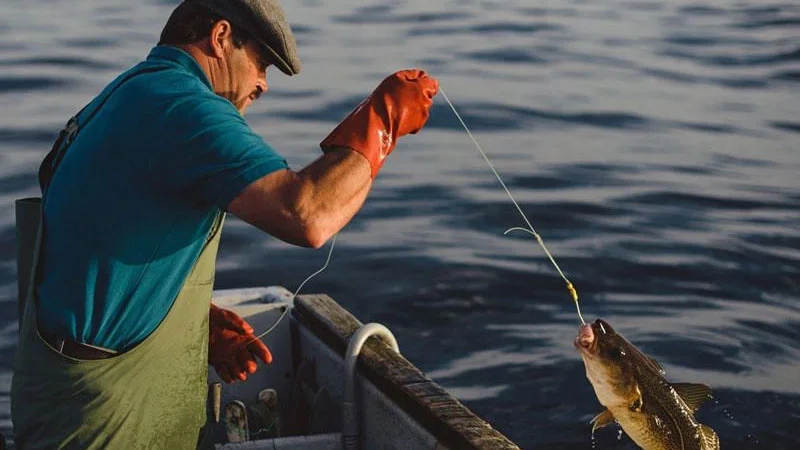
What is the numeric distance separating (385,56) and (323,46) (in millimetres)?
1595

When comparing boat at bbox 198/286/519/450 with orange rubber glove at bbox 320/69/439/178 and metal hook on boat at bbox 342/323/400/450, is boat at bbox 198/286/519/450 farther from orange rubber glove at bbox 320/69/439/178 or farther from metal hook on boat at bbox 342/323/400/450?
orange rubber glove at bbox 320/69/439/178

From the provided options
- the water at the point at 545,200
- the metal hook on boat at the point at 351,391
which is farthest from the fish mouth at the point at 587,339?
the water at the point at 545,200

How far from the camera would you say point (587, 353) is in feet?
13.3

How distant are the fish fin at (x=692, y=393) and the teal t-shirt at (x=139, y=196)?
1.58 meters

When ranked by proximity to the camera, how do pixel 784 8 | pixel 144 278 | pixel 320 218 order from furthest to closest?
pixel 784 8, pixel 144 278, pixel 320 218

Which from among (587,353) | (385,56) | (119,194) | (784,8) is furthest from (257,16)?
(784,8)

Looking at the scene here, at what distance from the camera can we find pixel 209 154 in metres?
3.48

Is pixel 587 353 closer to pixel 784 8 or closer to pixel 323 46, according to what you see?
pixel 323 46

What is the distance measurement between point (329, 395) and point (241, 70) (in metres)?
2.46

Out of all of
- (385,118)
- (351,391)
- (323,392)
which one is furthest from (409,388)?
Result: (385,118)

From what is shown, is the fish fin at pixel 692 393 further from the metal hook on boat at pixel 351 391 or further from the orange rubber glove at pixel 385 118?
the metal hook on boat at pixel 351 391

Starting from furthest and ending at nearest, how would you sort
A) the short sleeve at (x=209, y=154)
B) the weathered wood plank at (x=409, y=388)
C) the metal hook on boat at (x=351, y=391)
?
the metal hook on boat at (x=351, y=391) → the weathered wood plank at (x=409, y=388) → the short sleeve at (x=209, y=154)

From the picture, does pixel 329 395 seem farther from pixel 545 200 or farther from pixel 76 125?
pixel 545 200

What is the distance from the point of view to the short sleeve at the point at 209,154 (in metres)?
3.47
